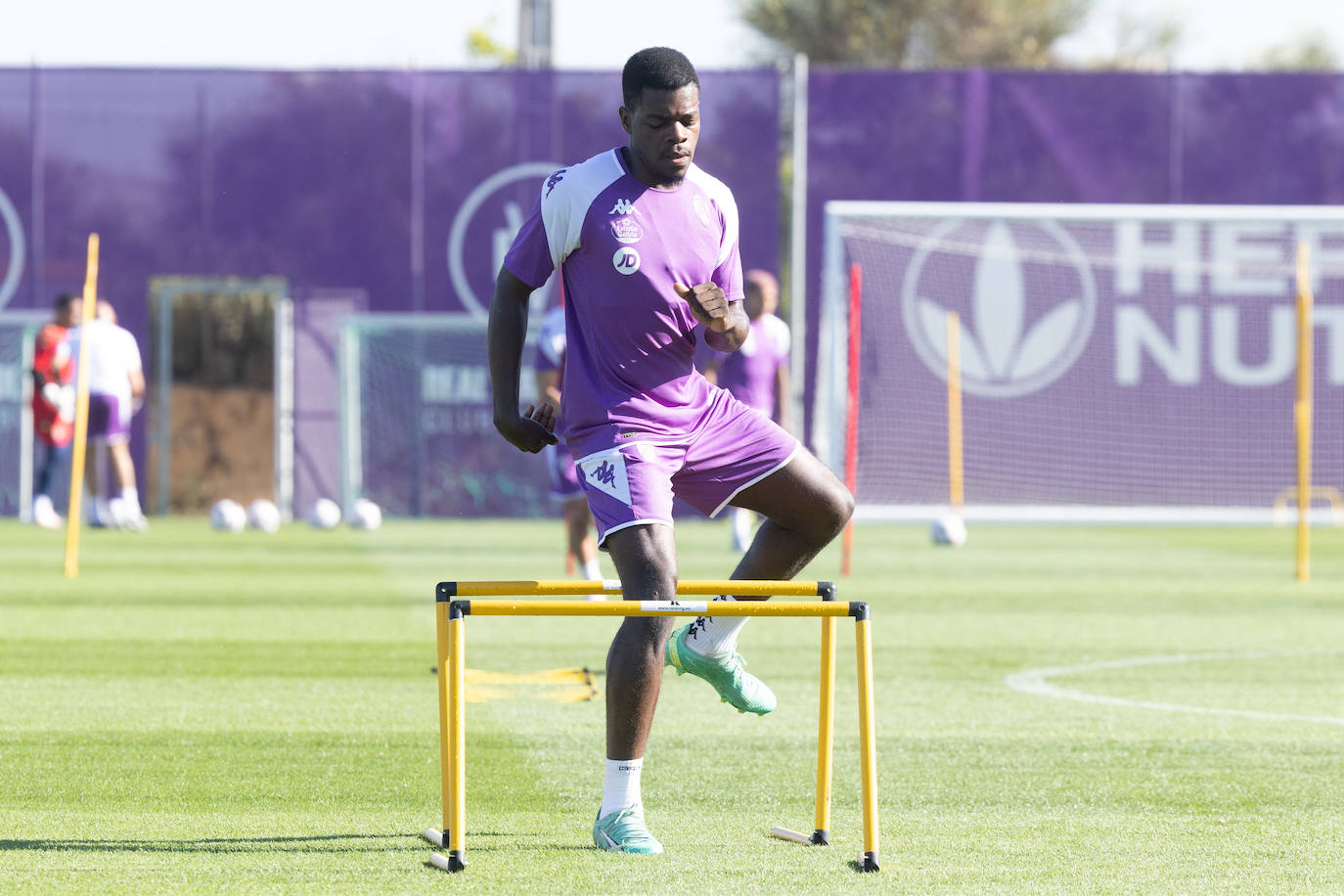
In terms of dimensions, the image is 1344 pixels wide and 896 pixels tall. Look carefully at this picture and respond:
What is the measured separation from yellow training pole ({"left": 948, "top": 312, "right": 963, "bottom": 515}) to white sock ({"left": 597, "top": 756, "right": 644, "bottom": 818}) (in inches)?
707

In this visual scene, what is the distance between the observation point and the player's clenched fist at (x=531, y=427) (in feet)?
16.8

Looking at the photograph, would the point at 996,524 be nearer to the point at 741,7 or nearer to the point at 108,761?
the point at 108,761

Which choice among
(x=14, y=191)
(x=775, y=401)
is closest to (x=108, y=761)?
(x=775, y=401)

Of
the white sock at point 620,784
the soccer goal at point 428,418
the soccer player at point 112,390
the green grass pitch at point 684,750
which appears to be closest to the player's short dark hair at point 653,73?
the white sock at point 620,784

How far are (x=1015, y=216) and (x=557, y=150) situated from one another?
6289mm

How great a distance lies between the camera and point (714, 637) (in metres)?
5.30

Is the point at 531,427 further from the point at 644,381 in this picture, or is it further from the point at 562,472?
the point at 562,472

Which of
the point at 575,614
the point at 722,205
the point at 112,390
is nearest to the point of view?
the point at 575,614

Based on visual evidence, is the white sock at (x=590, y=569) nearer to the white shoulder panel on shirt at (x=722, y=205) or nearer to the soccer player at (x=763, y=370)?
the soccer player at (x=763, y=370)

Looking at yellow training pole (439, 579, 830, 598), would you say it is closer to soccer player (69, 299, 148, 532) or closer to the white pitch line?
the white pitch line

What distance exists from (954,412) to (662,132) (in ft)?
62.6

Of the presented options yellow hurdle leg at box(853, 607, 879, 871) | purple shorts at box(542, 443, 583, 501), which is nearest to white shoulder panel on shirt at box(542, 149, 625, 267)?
yellow hurdle leg at box(853, 607, 879, 871)

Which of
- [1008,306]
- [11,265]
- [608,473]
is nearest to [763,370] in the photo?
[608,473]

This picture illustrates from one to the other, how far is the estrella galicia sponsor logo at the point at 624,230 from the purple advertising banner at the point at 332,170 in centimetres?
1974
